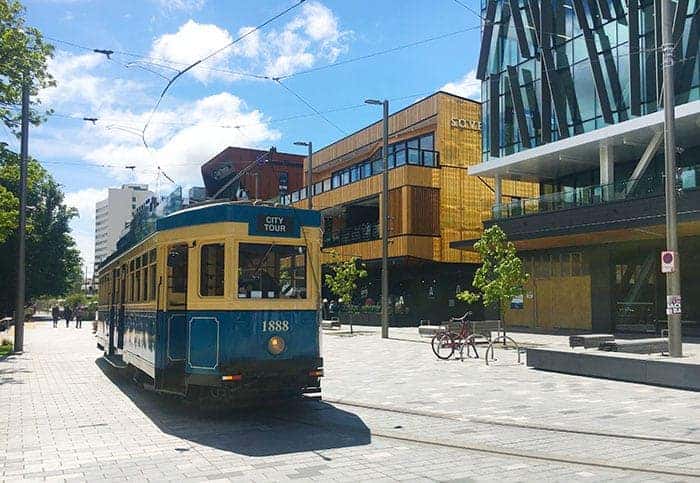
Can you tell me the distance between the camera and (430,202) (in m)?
37.1

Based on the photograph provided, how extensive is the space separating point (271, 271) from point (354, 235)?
107ft

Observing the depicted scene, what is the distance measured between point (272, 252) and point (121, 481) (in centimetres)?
392

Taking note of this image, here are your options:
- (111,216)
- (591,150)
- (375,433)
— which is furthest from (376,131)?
(111,216)

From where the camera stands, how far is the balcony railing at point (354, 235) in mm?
40119

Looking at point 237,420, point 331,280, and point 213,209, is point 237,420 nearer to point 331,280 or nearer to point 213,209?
point 213,209

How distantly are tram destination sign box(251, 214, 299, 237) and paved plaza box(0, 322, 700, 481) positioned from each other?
2611mm

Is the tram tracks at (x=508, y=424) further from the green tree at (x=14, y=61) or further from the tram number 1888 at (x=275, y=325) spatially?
the green tree at (x=14, y=61)

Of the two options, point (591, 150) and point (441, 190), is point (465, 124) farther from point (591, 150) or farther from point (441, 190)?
point (591, 150)

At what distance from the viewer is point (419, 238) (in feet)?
120

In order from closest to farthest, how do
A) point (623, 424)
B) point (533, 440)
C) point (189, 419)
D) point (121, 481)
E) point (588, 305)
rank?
A: point (121, 481) → point (533, 440) → point (623, 424) → point (189, 419) → point (588, 305)

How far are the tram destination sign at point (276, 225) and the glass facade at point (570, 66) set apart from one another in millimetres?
17032

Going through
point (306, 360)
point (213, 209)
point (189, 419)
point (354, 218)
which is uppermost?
point (354, 218)

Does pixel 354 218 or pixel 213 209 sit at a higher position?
pixel 354 218

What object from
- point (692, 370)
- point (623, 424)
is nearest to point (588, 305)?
point (692, 370)
